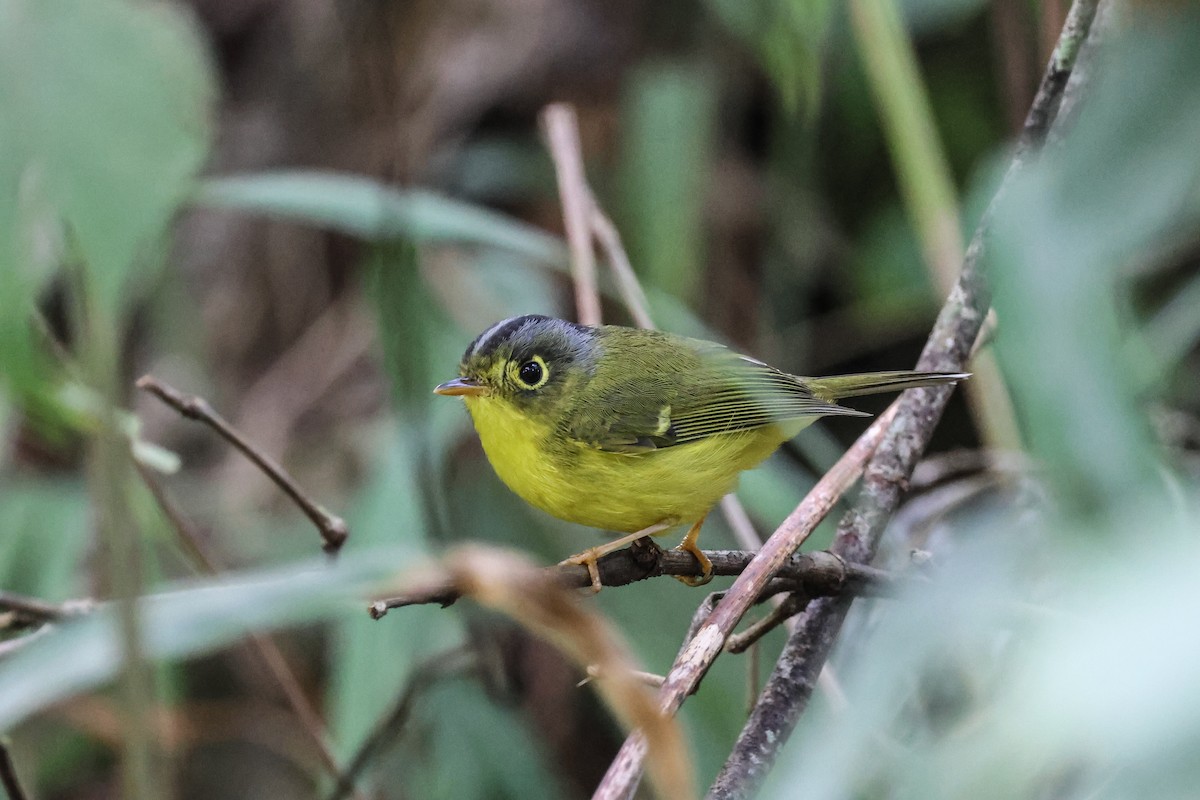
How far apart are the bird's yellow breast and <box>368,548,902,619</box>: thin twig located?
495mm

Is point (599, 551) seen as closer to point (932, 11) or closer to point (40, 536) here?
point (40, 536)

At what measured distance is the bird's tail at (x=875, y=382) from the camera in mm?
2244

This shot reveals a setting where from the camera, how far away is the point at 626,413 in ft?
9.18

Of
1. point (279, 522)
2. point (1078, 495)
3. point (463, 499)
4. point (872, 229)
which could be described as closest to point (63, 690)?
point (1078, 495)

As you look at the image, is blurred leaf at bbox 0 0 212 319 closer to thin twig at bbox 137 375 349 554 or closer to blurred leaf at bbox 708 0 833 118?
thin twig at bbox 137 375 349 554

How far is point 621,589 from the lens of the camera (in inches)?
128

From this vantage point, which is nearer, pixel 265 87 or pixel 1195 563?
pixel 1195 563

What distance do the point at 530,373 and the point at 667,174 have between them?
2016 mm

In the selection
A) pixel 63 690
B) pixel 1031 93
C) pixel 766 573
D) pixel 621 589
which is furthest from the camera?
pixel 1031 93

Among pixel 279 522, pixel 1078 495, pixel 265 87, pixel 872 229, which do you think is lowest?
pixel 279 522

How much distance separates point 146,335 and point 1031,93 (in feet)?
15.3

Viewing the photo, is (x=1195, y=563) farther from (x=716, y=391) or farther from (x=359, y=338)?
(x=359, y=338)

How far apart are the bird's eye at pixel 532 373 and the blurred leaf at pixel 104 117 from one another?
1.00 meters

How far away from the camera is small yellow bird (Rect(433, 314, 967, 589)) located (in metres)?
2.57
